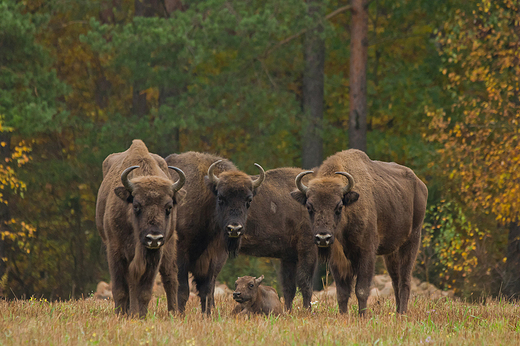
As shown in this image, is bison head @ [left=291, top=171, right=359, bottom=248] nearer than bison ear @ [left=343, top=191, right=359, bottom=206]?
Yes

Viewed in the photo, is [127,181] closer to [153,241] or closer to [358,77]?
[153,241]

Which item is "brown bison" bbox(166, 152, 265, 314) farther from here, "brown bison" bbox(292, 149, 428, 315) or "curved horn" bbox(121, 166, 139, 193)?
"curved horn" bbox(121, 166, 139, 193)

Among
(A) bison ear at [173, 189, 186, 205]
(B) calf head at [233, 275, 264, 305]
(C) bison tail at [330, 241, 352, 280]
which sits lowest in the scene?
(B) calf head at [233, 275, 264, 305]

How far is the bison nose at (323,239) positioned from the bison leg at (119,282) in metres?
2.52

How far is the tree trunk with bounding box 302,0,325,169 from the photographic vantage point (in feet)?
70.7

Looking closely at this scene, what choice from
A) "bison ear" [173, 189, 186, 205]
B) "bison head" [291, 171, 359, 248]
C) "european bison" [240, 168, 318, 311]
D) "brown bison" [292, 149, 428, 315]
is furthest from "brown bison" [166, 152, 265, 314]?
"bison ear" [173, 189, 186, 205]

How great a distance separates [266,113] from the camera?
2259cm

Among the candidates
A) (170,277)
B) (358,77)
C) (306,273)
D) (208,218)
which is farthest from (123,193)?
(358,77)

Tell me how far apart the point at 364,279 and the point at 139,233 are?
3.47m

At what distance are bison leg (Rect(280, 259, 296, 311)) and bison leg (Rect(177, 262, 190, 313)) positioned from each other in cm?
215

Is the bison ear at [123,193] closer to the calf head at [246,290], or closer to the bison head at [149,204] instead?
the bison head at [149,204]

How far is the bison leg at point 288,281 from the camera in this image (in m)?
12.5

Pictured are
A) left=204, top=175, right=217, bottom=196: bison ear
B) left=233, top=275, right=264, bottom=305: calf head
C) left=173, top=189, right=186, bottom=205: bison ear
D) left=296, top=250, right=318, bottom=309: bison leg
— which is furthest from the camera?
left=296, top=250, right=318, bottom=309: bison leg

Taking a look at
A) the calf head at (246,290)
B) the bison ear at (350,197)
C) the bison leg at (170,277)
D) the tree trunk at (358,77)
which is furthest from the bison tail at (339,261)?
the tree trunk at (358,77)
